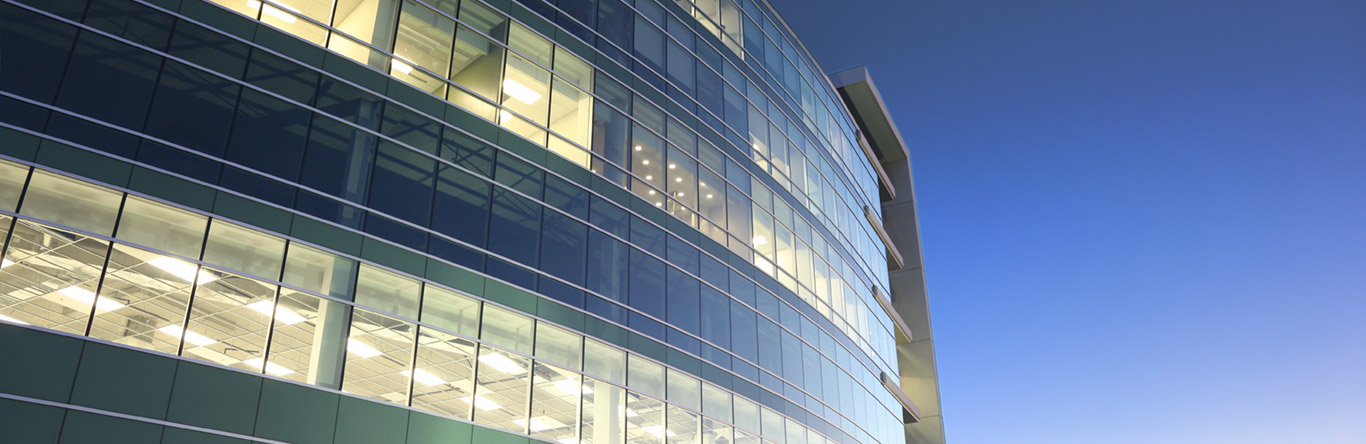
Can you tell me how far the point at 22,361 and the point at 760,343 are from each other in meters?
20.6

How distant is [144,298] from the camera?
15492 mm

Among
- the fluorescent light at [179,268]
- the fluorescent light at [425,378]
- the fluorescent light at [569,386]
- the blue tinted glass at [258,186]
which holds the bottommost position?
the fluorescent light at [425,378]

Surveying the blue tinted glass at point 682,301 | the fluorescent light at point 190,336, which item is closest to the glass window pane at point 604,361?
the blue tinted glass at point 682,301

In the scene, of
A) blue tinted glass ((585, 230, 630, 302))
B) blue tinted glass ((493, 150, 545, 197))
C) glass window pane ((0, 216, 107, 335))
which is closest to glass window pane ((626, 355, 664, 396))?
blue tinted glass ((585, 230, 630, 302))

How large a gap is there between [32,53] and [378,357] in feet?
26.1

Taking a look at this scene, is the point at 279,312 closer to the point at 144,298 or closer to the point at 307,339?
the point at 307,339

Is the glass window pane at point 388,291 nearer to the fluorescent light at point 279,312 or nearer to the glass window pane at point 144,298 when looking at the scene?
the fluorescent light at point 279,312

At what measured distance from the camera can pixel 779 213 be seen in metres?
34.3

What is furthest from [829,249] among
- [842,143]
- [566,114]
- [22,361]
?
[22,361]

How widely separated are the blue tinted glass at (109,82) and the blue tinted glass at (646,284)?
1244 centimetres

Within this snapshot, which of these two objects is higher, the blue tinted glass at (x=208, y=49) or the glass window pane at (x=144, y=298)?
the blue tinted glass at (x=208, y=49)

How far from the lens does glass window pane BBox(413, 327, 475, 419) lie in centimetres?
1891

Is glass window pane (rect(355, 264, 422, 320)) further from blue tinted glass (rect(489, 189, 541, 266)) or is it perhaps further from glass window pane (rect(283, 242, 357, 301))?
blue tinted glass (rect(489, 189, 541, 266))

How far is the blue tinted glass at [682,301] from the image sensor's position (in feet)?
86.8
